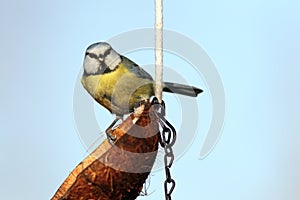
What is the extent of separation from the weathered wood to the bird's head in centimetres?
7

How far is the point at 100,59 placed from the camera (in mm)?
551

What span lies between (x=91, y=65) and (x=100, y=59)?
0.01 metres

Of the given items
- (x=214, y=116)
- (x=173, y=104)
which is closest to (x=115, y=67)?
(x=214, y=116)

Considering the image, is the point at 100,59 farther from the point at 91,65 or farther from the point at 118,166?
the point at 118,166

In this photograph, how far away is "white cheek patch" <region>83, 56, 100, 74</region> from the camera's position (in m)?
0.55

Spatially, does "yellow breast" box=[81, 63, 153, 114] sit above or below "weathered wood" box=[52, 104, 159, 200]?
above

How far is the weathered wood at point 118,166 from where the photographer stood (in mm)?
514

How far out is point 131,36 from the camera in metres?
0.57

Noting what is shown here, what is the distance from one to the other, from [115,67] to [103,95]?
0.11ft

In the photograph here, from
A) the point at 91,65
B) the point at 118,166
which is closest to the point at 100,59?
the point at 91,65

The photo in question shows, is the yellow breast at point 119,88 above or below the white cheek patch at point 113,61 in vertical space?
below

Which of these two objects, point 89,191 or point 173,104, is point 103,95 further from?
point 173,104

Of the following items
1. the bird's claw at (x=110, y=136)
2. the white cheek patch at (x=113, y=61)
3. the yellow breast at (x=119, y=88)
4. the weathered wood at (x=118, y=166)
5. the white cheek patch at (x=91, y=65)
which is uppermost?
the white cheek patch at (x=113, y=61)

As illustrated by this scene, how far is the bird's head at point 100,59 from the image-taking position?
55 centimetres
